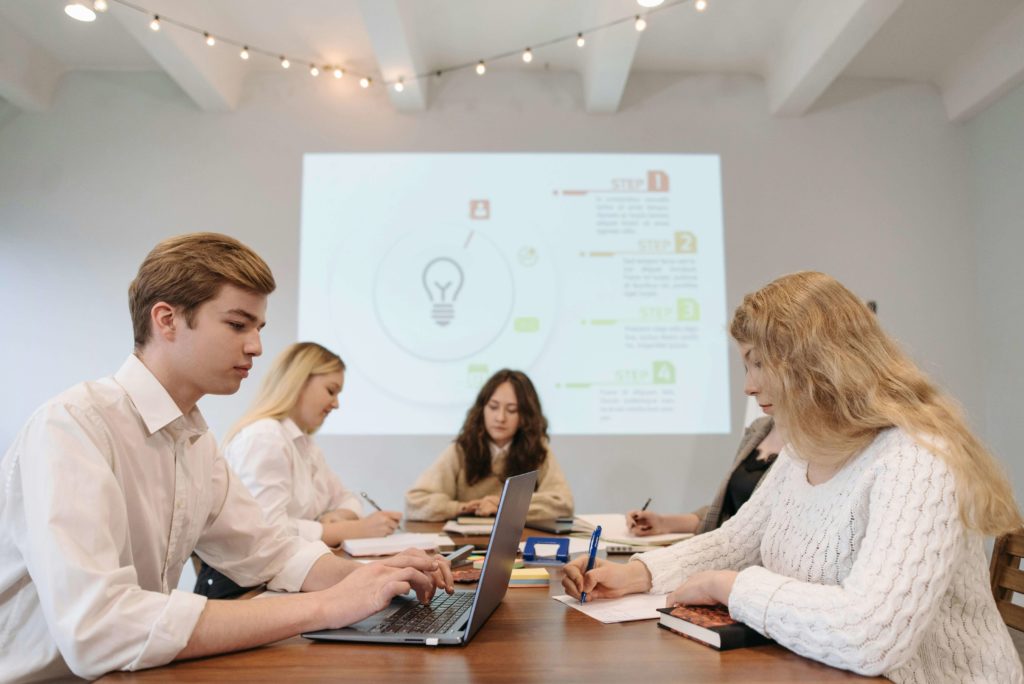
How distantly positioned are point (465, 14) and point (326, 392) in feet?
7.18

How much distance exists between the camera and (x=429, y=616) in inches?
44.7

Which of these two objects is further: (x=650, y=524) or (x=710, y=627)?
(x=650, y=524)

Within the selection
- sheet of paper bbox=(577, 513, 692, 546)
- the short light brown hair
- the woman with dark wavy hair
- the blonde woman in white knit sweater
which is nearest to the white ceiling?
the woman with dark wavy hair

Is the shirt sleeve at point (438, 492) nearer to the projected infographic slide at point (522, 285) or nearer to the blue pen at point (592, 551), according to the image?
the projected infographic slide at point (522, 285)

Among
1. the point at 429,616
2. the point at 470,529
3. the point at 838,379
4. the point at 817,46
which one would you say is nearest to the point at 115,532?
the point at 429,616

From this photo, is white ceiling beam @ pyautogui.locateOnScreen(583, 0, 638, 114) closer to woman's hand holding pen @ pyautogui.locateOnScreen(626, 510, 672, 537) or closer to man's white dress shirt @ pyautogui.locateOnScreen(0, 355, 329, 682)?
woman's hand holding pen @ pyautogui.locateOnScreen(626, 510, 672, 537)

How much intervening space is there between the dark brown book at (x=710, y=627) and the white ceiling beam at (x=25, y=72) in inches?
170

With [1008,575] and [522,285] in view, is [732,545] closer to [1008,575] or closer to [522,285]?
[1008,575]

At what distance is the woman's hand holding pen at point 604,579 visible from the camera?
4.13 ft

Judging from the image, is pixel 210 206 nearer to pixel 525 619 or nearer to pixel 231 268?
pixel 231 268

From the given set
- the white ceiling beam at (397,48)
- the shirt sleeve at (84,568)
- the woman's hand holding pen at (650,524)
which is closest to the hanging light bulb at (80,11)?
the white ceiling beam at (397,48)

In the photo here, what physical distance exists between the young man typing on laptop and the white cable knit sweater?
0.52 meters

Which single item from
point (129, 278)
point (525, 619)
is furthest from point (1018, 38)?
point (129, 278)

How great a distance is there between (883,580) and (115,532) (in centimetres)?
102
